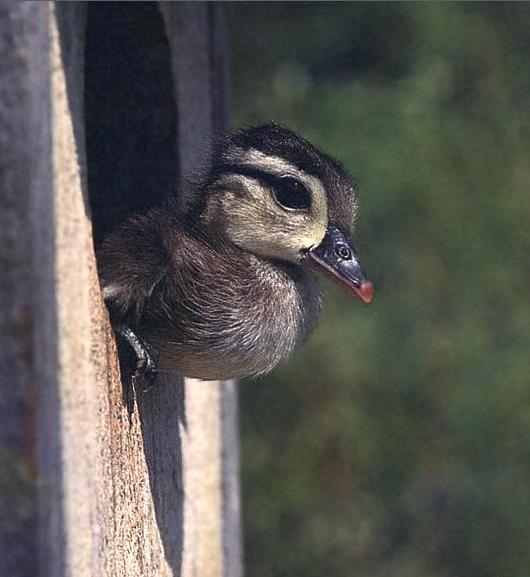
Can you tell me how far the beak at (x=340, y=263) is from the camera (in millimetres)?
1798

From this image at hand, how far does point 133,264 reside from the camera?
66.7 inches

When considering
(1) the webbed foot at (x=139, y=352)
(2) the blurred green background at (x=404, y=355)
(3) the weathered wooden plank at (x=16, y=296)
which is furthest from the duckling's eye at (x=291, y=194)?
(2) the blurred green background at (x=404, y=355)

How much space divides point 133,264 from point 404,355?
271cm

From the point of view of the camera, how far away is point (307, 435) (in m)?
4.00

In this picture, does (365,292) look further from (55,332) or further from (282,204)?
(55,332)

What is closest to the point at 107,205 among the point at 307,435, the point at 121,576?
the point at 121,576

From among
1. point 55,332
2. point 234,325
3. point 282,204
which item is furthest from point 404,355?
point 55,332

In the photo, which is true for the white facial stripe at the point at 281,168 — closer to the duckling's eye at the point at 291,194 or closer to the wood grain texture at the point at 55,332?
the duckling's eye at the point at 291,194

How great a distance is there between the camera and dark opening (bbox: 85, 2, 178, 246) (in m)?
2.00

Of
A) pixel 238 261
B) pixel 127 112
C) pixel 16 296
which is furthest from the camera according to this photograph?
pixel 127 112

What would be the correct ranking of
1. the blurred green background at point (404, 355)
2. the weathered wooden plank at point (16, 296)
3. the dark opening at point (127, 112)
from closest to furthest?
1. the weathered wooden plank at point (16, 296)
2. the dark opening at point (127, 112)
3. the blurred green background at point (404, 355)

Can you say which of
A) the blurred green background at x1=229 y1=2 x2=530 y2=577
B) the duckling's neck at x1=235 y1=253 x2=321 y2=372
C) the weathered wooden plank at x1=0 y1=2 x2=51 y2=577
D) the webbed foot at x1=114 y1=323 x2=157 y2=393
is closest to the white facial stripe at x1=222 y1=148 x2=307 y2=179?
the duckling's neck at x1=235 y1=253 x2=321 y2=372

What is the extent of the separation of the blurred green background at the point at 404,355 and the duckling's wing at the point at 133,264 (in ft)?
7.06

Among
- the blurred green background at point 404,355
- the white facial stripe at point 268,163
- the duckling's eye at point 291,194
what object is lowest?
the blurred green background at point 404,355
